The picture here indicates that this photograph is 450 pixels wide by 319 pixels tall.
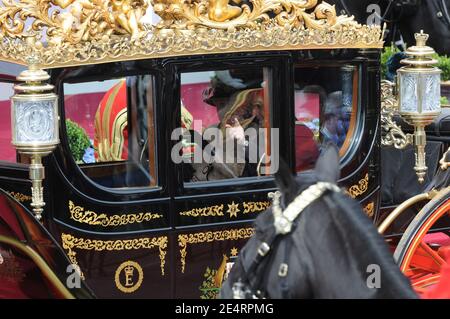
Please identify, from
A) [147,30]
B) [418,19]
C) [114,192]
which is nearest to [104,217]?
[114,192]

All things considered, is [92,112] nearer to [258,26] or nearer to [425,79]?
[258,26]

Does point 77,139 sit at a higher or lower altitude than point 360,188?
higher

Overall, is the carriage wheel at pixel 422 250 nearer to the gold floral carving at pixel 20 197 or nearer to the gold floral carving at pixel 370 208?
the gold floral carving at pixel 370 208

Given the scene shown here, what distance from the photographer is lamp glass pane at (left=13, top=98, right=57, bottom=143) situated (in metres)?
3.38

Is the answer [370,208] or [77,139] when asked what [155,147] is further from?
[370,208]

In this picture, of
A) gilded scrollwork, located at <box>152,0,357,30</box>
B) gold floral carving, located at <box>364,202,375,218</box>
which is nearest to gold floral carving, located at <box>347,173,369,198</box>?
gold floral carving, located at <box>364,202,375,218</box>

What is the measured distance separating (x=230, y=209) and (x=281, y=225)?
1.61m

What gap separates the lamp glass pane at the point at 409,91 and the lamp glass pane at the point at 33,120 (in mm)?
1485

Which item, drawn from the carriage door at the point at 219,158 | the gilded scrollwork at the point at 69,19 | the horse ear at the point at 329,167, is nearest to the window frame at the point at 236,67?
the carriage door at the point at 219,158

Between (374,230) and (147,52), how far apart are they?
1.64 metres

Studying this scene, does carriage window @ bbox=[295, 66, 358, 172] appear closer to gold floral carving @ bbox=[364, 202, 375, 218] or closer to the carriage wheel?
gold floral carving @ bbox=[364, 202, 375, 218]

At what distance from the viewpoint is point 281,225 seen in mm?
2232

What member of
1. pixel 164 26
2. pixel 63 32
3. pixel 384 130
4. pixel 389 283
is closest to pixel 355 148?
pixel 384 130
